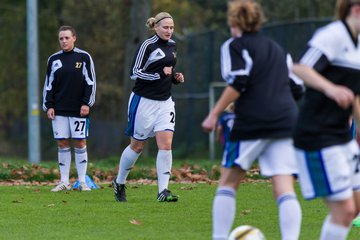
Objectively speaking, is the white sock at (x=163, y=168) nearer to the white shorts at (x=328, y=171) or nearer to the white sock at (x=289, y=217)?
the white sock at (x=289, y=217)

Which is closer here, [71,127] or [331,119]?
[331,119]

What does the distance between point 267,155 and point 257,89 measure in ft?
1.69

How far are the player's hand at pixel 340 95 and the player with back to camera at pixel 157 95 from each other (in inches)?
204

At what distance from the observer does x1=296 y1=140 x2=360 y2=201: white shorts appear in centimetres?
666

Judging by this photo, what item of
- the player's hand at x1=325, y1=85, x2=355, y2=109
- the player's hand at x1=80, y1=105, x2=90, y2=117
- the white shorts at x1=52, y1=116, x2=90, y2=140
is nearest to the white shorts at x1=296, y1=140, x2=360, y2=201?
the player's hand at x1=325, y1=85, x2=355, y2=109

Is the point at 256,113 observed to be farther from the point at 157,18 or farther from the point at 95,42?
the point at 95,42

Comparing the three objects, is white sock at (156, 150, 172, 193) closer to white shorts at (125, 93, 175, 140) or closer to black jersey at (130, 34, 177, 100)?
white shorts at (125, 93, 175, 140)

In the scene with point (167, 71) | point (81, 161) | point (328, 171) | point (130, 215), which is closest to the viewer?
point (328, 171)

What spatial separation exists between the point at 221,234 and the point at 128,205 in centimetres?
372

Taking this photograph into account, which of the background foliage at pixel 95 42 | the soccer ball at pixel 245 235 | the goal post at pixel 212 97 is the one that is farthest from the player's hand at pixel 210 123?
the background foliage at pixel 95 42

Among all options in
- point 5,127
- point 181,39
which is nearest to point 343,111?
point 181,39

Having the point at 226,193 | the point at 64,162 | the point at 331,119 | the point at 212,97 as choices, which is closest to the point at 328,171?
the point at 331,119

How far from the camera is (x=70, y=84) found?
511 inches

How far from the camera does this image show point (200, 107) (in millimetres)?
31766
